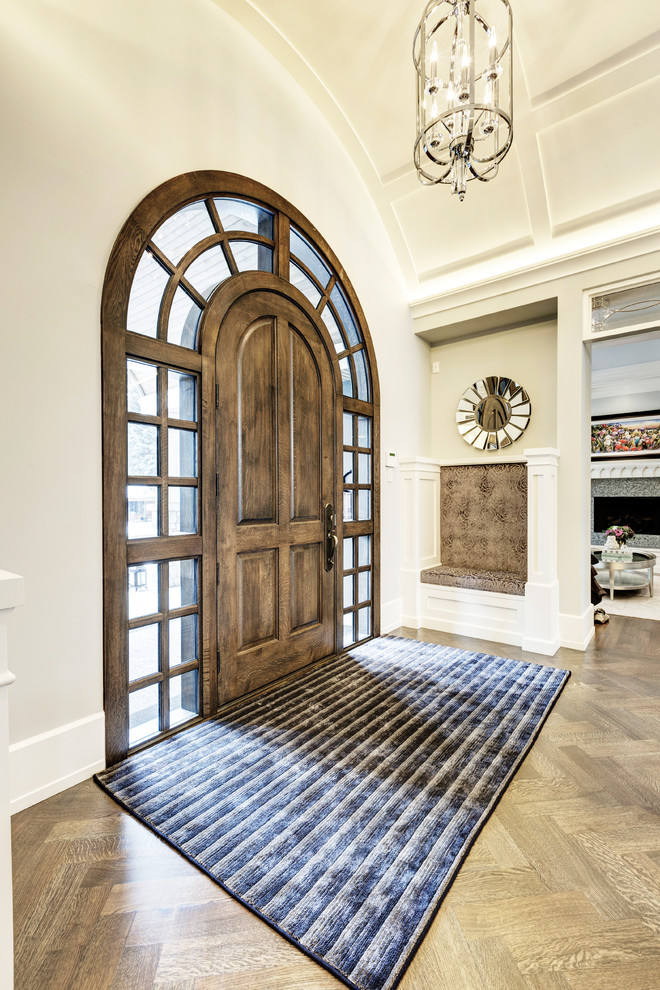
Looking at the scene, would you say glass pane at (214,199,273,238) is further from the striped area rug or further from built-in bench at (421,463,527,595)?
the striped area rug

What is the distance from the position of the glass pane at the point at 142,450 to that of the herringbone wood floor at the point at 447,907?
1316 mm

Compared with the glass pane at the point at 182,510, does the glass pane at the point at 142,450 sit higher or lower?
higher

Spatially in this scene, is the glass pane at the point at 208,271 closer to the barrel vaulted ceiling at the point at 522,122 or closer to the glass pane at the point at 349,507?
the barrel vaulted ceiling at the point at 522,122

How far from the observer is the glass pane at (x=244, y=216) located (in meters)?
2.61

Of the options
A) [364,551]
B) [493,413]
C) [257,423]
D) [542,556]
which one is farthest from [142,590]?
[493,413]

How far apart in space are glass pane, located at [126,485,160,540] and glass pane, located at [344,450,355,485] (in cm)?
155

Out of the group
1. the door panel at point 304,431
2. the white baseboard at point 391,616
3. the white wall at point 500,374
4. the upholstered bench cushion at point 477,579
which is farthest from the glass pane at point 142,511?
the white wall at point 500,374

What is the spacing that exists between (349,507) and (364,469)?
1.19 ft

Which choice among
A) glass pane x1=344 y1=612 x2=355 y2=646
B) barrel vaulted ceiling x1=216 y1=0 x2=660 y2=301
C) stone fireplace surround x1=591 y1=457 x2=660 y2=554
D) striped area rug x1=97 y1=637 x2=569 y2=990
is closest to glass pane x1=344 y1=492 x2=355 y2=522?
glass pane x1=344 y1=612 x2=355 y2=646

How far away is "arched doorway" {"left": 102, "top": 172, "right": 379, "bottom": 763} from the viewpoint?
2098 mm

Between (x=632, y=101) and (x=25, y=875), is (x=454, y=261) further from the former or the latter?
(x=25, y=875)

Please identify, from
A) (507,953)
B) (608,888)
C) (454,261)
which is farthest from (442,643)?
(454,261)

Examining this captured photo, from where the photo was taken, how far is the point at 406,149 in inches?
135

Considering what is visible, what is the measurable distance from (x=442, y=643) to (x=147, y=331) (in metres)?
2.96
